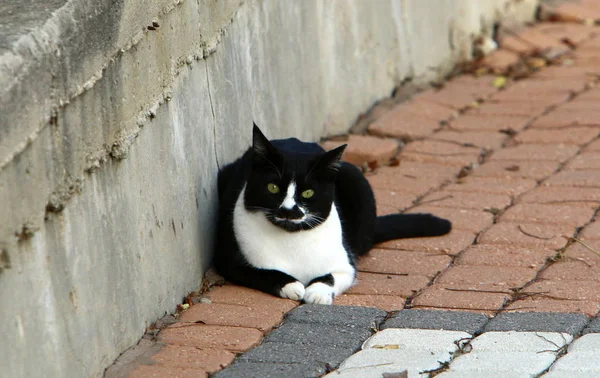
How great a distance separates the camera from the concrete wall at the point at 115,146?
8.88 feet

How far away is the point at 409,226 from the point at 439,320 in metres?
1.05

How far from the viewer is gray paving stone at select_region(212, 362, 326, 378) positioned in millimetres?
3152

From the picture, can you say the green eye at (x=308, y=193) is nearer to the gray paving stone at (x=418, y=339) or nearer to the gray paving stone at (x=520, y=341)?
the gray paving stone at (x=418, y=339)

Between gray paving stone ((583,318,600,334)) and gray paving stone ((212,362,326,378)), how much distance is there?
95 cm

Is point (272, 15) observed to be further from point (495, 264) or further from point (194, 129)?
point (495, 264)

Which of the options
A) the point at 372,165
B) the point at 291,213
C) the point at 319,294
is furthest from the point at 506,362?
the point at 372,165

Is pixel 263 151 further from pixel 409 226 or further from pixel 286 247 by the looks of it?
pixel 409 226

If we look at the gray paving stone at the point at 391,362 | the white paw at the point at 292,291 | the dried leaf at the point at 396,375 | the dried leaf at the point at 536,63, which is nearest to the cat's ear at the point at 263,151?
the white paw at the point at 292,291

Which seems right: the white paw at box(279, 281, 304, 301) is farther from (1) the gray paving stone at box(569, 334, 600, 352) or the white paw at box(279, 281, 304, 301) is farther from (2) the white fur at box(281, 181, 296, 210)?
(1) the gray paving stone at box(569, 334, 600, 352)

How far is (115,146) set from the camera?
3301 millimetres

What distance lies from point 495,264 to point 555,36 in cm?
472

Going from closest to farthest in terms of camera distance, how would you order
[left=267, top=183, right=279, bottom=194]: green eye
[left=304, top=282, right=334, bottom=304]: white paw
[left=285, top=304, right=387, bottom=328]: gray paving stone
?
[left=285, top=304, right=387, bottom=328]: gray paving stone < [left=304, top=282, right=334, bottom=304]: white paw < [left=267, top=183, right=279, bottom=194]: green eye

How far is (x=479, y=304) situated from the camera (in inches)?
151

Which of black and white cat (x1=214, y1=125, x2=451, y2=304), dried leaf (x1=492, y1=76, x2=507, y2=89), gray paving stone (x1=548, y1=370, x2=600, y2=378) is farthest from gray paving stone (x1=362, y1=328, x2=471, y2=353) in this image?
dried leaf (x1=492, y1=76, x2=507, y2=89)
